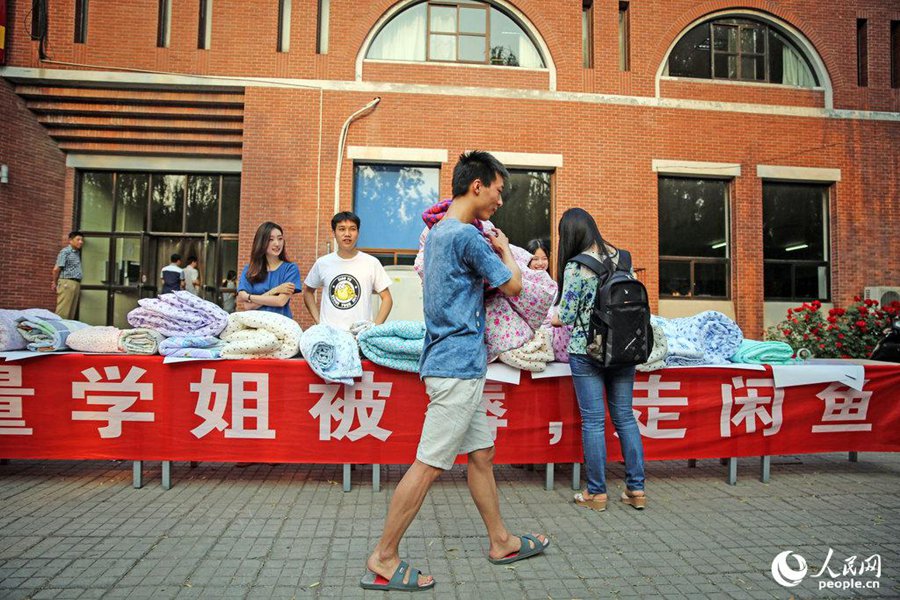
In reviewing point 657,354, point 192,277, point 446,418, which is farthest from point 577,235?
point 192,277

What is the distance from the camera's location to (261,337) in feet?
12.6

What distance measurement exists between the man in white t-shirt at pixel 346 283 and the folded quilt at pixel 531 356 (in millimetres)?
1218

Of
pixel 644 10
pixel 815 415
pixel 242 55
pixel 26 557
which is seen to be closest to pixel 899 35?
pixel 644 10

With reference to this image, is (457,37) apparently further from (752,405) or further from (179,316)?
(752,405)

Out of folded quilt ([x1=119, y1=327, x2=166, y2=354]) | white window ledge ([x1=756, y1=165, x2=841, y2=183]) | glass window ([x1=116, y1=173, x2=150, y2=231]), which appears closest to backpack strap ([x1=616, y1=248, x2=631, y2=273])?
folded quilt ([x1=119, y1=327, x2=166, y2=354])

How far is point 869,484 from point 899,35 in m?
12.6

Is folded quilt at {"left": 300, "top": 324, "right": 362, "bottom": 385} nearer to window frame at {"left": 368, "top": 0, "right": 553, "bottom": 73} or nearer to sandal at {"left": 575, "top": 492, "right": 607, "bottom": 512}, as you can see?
sandal at {"left": 575, "top": 492, "right": 607, "bottom": 512}

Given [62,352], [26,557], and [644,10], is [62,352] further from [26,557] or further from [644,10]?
[644,10]

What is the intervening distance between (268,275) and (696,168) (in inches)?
385

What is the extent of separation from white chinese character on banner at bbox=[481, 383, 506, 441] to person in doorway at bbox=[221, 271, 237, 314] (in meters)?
9.15

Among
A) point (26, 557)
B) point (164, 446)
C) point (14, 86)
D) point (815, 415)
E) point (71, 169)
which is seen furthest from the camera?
point (71, 169)

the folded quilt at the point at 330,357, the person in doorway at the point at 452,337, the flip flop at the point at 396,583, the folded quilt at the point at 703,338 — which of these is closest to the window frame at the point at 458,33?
the folded quilt at the point at 703,338

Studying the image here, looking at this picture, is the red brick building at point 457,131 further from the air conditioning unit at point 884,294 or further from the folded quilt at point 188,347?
the folded quilt at point 188,347

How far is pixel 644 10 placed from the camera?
11227 mm
